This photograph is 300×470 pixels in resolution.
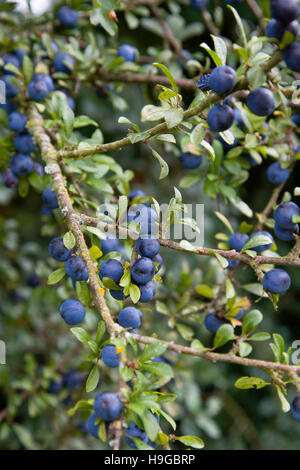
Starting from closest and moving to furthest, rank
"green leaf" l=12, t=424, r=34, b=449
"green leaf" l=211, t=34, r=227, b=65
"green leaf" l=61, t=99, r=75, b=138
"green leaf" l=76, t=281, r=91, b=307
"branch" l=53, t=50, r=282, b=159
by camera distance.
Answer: "branch" l=53, t=50, r=282, b=159 < "green leaf" l=211, t=34, r=227, b=65 < "green leaf" l=76, t=281, r=91, b=307 < "green leaf" l=61, t=99, r=75, b=138 < "green leaf" l=12, t=424, r=34, b=449

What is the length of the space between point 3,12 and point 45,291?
3.17 ft

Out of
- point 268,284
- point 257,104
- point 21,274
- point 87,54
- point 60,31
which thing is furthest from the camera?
point 21,274

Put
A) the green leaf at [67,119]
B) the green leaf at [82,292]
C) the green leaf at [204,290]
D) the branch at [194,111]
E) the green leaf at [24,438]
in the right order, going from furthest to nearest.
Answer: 1. the green leaf at [24,438]
2. the green leaf at [204,290]
3. the green leaf at [67,119]
4. the green leaf at [82,292]
5. the branch at [194,111]

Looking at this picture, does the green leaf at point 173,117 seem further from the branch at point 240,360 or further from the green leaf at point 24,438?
the green leaf at point 24,438

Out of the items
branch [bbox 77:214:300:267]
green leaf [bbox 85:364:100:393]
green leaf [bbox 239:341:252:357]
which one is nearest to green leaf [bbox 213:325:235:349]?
green leaf [bbox 239:341:252:357]

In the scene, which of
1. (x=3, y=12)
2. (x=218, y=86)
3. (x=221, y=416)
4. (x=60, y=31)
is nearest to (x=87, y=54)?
(x=60, y=31)

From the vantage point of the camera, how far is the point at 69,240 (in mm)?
853

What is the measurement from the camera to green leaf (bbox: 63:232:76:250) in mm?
847

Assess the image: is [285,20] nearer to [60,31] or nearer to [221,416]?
[60,31]

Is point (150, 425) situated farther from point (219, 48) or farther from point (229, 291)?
point (219, 48)

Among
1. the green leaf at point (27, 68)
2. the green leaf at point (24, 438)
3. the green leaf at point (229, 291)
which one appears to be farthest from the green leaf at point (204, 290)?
the green leaf at point (24, 438)

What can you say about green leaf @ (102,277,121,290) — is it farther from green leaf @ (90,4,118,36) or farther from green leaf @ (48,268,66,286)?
green leaf @ (90,4,118,36)

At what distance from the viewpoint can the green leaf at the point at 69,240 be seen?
2.78 feet

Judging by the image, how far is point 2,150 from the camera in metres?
1.21
